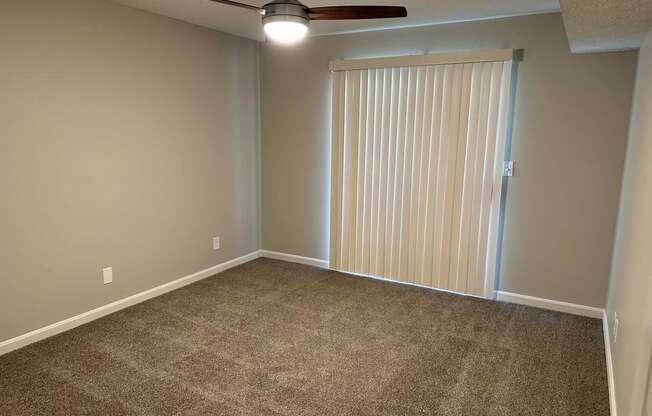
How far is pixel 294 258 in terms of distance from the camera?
4.86 m

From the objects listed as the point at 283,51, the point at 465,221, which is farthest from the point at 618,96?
the point at 283,51

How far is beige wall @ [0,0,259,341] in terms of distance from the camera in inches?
110

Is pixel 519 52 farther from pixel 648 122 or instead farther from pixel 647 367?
pixel 647 367

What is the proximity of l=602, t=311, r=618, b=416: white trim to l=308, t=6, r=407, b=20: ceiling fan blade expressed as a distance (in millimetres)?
2285

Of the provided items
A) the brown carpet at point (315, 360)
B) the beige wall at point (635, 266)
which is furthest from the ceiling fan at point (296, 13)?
the brown carpet at point (315, 360)

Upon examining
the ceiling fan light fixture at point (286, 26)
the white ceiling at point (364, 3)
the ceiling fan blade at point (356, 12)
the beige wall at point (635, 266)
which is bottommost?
the beige wall at point (635, 266)

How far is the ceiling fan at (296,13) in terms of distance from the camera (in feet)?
7.14

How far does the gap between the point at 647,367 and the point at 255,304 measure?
2.75m

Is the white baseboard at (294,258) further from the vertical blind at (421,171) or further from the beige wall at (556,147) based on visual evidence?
the beige wall at (556,147)

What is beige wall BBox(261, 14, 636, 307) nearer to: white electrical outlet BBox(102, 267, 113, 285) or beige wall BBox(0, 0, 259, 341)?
beige wall BBox(0, 0, 259, 341)

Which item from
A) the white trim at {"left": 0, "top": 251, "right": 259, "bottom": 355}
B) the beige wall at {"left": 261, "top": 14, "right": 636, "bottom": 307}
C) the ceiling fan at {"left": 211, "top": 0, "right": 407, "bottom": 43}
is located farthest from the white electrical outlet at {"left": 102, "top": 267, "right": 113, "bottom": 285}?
the beige wall at {"left": 261, "top": 14, "right": 636, "bottom": 307}

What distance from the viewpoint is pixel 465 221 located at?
3826 millimetres

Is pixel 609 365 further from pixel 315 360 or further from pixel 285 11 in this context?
pixel 285 11

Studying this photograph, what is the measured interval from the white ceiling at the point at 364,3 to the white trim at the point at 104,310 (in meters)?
2.29
